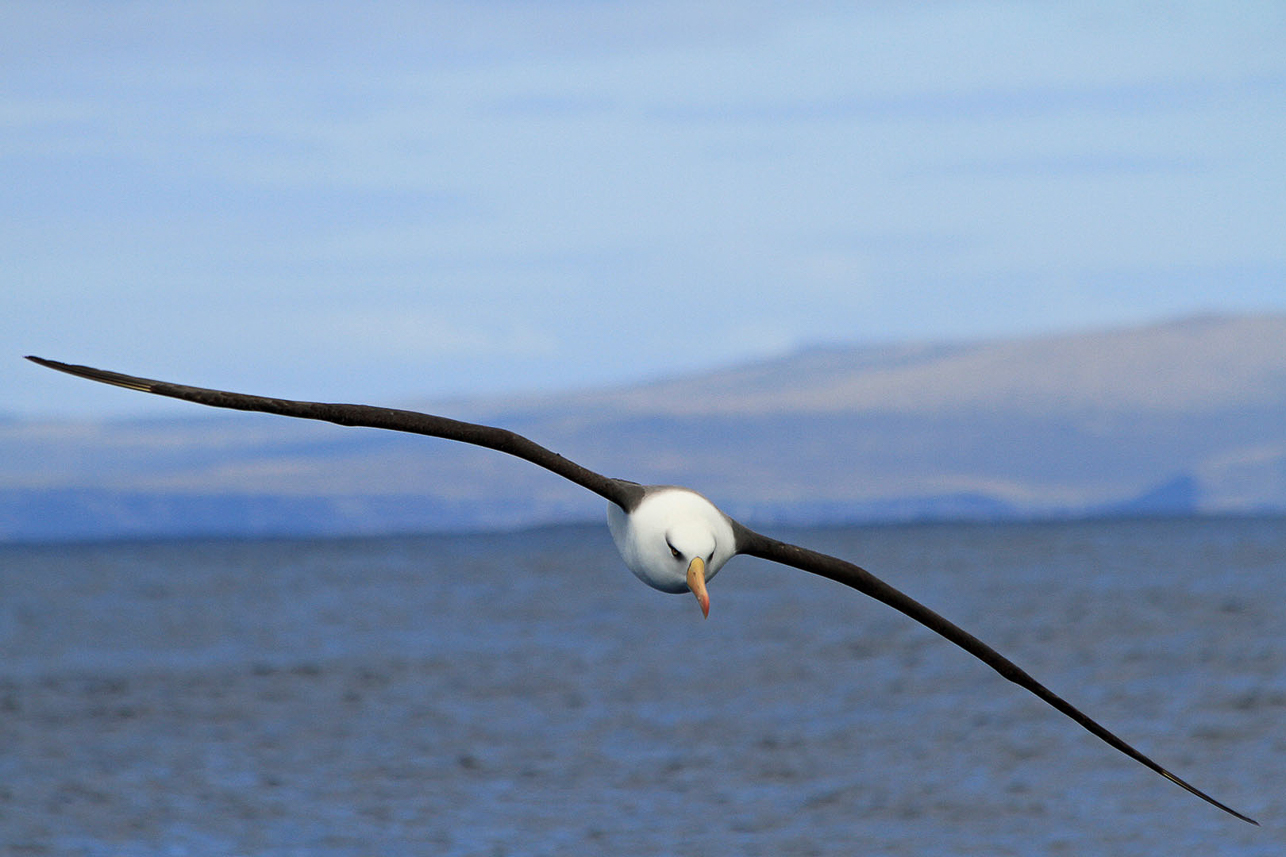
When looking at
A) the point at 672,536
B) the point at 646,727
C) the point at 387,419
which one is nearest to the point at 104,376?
the point at 387,419

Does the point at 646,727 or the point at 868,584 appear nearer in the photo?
the point at 868,584

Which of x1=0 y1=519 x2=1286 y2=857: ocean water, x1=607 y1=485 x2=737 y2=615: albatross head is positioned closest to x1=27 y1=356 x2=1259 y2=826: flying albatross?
x1=607 y1=485 x2=737 y2=615: albatross head

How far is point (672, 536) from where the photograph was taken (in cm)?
1379

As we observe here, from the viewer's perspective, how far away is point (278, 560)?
557 ft

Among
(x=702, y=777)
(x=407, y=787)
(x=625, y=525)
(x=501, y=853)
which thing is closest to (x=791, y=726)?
(x=702, y=777)

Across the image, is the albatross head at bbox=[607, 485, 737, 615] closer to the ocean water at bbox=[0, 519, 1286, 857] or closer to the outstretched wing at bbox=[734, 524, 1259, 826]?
the outstretched wing at bbox=[734, 524, 1259, 826]

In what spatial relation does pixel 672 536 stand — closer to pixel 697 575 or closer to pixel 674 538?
pixel 674 538

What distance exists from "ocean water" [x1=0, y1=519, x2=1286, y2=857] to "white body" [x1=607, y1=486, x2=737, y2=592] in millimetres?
15978

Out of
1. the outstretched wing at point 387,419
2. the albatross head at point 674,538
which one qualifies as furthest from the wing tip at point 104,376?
the albatross head at point 674,538

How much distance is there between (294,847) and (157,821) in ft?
13.4

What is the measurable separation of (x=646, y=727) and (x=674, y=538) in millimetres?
31215

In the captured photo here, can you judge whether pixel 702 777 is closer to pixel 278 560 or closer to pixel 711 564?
pixel 711 564

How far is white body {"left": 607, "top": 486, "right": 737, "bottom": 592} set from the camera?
1379 cm

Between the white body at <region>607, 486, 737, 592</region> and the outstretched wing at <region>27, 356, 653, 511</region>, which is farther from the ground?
the outstretched wing at <region>27, 356, 653, 511</region>
